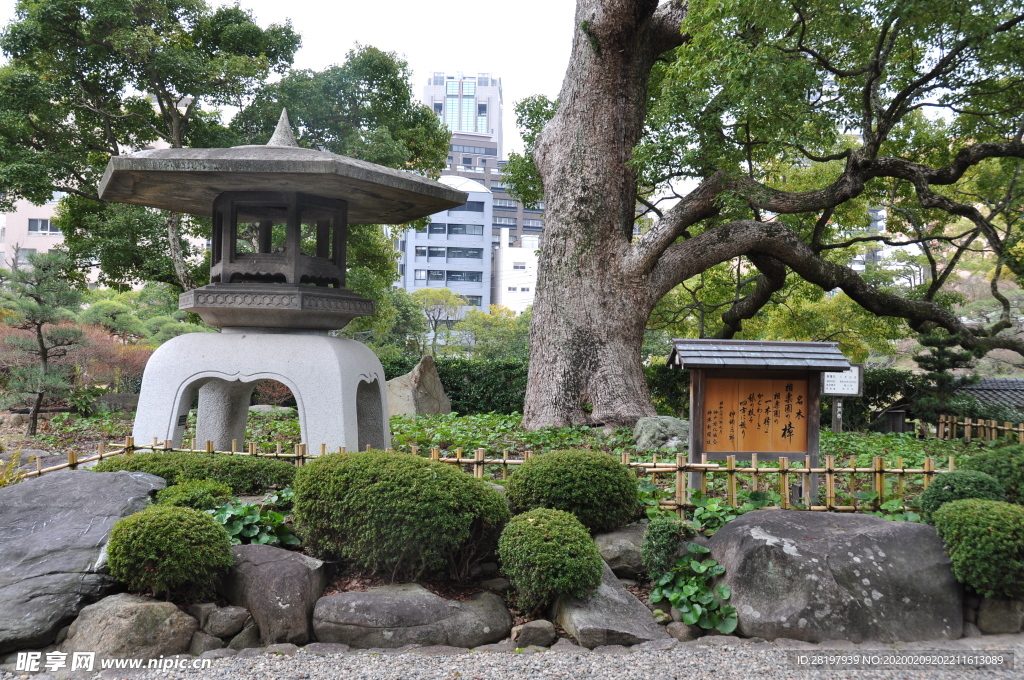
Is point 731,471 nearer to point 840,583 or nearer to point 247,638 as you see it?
point 840,583

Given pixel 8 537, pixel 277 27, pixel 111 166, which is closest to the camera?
pixel 8 537

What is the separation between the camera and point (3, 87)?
14.1 meters

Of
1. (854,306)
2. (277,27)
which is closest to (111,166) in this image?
(277,27)

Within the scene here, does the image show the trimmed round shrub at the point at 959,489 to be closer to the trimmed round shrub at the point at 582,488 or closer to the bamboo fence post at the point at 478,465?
the trimmed round shrub at the point at 582,488

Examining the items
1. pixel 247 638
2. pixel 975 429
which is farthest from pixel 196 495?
pixel 975 429

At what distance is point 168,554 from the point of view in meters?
4.40

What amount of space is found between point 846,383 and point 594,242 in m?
6.31

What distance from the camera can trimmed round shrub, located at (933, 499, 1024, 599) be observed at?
4.62 metres

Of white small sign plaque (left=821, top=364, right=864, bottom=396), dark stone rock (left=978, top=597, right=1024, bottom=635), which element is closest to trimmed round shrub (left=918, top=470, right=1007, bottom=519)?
dark stone rock (left=978, top=597, right=1024, bottom=635)

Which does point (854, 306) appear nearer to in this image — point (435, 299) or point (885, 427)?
point (885, 427)

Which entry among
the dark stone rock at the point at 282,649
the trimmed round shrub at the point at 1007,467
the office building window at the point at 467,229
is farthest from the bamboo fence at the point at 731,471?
the office building window at the point at 467,229

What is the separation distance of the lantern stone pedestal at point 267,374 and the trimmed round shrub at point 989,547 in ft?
17.5

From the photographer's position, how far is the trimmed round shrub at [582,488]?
5387 millimetres

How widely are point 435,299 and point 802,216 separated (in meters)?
28.3
